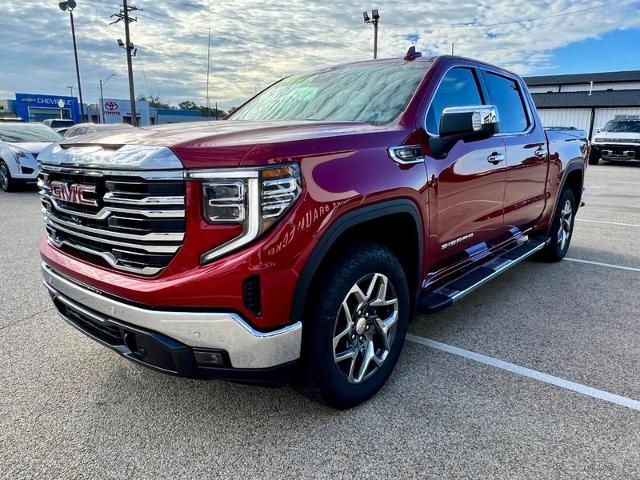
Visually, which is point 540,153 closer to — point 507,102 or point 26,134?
point 507,102

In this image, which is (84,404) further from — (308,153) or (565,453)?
(565,453)

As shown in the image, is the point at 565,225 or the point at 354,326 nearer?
the point at 354,326

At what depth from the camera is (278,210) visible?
2.10 meters

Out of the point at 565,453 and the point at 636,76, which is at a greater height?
the point at 636,76

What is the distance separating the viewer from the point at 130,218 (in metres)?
2.20

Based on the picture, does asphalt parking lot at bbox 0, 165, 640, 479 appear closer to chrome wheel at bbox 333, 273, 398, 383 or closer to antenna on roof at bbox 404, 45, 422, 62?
chrome wheel at bbox 333, 273, 398, 383

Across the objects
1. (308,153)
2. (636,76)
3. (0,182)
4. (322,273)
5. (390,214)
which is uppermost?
(636,76)

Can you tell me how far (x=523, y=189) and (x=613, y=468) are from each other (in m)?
2.59

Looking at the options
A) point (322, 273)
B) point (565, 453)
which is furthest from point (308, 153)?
point (565, 453)

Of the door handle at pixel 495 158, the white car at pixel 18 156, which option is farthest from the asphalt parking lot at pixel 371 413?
the white car at pixel 18 156

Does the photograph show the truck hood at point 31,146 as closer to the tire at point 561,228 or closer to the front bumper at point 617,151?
the tire at point 561,228

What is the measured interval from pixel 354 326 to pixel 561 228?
403cm

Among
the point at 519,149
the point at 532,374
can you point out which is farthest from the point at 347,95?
the point at 532,374

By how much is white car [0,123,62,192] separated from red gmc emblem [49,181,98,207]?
10216 mm
